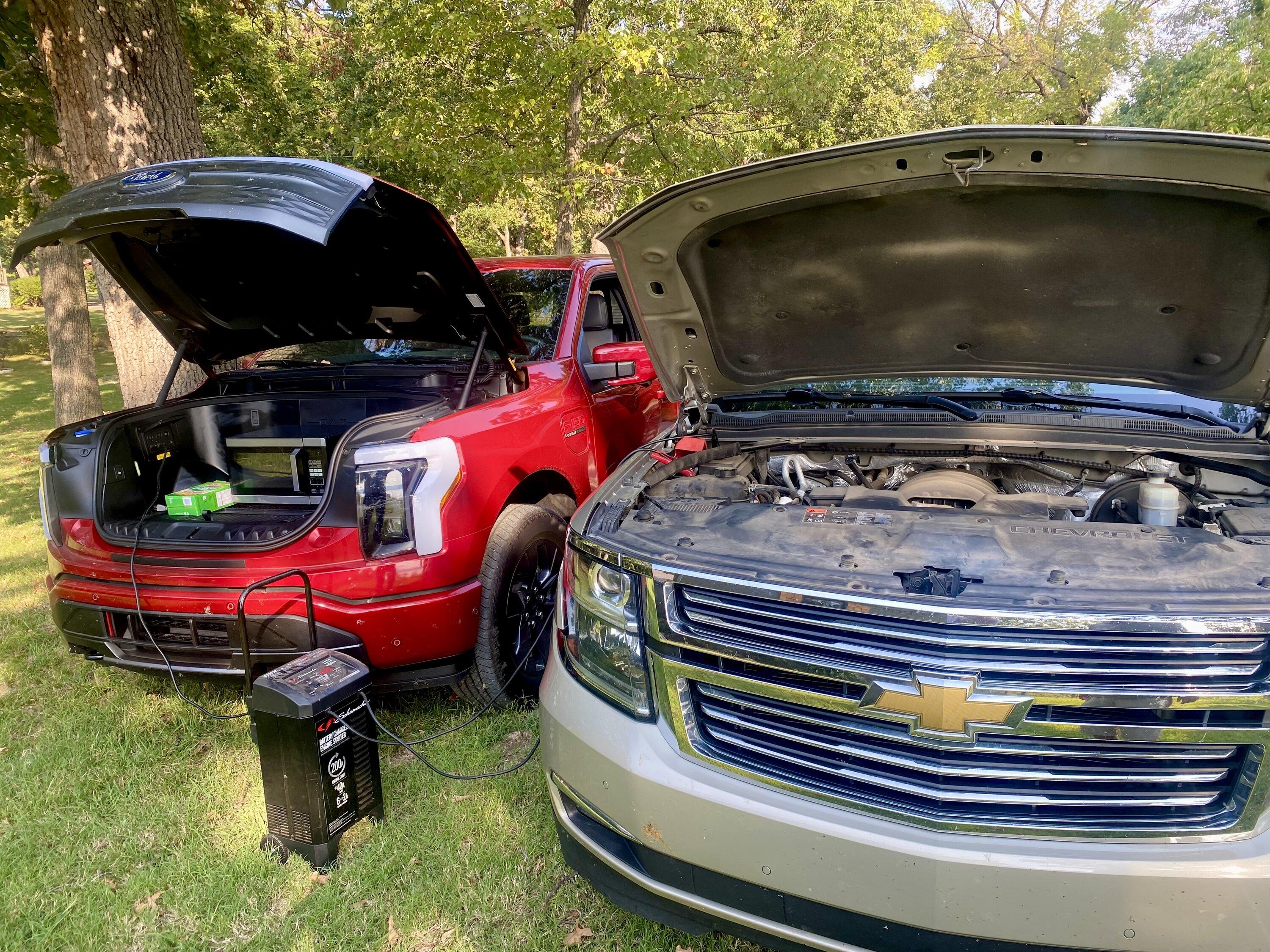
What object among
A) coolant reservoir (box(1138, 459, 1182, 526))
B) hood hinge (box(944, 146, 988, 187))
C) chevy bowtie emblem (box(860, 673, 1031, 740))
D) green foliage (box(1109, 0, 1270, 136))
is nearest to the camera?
chevy bowtie emblem (box(860, 673, 1031, 740))

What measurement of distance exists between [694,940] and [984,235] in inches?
92.0

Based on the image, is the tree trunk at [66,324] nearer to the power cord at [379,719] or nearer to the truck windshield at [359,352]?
the truck windshield at [359,352]

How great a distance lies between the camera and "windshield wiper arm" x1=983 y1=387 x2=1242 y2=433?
2555mm

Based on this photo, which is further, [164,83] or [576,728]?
[164,83]

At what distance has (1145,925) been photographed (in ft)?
4.51

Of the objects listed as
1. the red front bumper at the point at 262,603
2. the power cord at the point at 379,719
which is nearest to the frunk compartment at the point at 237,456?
the power cord at the point at 379,719

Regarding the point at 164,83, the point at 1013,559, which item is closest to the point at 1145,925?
the point at 1013,559

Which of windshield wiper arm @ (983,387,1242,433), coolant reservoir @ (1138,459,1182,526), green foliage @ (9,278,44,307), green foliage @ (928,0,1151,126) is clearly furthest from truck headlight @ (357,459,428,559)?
green foliage @ (9,278,44,307)

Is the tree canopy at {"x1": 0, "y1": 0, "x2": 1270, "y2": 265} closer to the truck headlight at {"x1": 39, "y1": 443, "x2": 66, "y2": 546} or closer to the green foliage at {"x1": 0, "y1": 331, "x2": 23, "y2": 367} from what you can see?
the truck headlight at {"x1": 39, "y1": 443, "x2": 66, "y2": 546}

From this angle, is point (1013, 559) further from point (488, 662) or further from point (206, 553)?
point (206, 553)

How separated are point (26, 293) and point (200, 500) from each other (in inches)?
1908

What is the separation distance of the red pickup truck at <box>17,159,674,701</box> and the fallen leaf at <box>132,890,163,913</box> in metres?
0.73

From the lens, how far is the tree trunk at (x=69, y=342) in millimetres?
7730

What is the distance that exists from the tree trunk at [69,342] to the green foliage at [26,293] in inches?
1418
